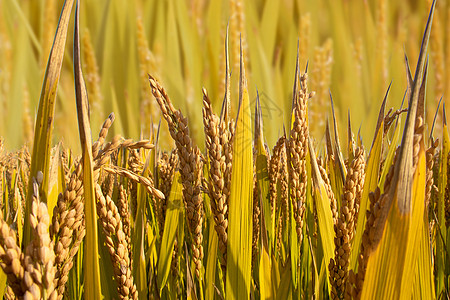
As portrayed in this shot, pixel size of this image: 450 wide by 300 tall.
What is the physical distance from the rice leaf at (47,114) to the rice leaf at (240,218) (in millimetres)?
199

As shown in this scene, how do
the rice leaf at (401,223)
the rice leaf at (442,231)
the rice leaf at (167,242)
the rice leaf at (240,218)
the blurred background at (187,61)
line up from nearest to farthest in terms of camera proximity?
the rice leaf at (401,223) < the rice leaf at (240,218) < the rice leaf at (167,242) < the rice leaf at (442,231) < the blurred background at (187,61)

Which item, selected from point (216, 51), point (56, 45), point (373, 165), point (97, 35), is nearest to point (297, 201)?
point (373, 165)

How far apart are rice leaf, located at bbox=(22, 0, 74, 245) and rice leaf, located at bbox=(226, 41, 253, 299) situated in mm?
199

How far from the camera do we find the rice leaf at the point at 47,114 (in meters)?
0.33

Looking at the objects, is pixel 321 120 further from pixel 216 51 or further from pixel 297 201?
pixel 297 201

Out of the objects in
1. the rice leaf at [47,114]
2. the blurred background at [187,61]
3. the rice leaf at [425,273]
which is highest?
the blurred background at [187,61]

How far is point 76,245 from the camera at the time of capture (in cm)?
35

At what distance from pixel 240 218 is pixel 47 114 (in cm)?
23

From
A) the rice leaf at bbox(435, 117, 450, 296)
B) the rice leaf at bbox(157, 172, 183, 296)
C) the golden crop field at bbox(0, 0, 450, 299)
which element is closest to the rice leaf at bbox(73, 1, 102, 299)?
the golden crop field at bbox(0, 0, 450, 299)

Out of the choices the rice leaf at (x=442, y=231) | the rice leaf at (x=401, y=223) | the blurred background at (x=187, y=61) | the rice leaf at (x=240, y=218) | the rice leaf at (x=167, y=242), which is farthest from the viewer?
the blurred background at (x=187, y=61)

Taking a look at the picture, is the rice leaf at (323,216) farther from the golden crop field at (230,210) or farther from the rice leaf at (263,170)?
the rice leaf at (263,170)

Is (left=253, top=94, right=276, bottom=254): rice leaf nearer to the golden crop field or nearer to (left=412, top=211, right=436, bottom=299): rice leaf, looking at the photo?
the golden crop field

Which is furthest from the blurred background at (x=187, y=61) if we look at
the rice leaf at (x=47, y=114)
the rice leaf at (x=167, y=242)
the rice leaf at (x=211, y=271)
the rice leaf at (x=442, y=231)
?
the rice leaf at (x=47, y=114)

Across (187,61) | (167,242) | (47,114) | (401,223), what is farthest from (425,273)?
(187,61)
